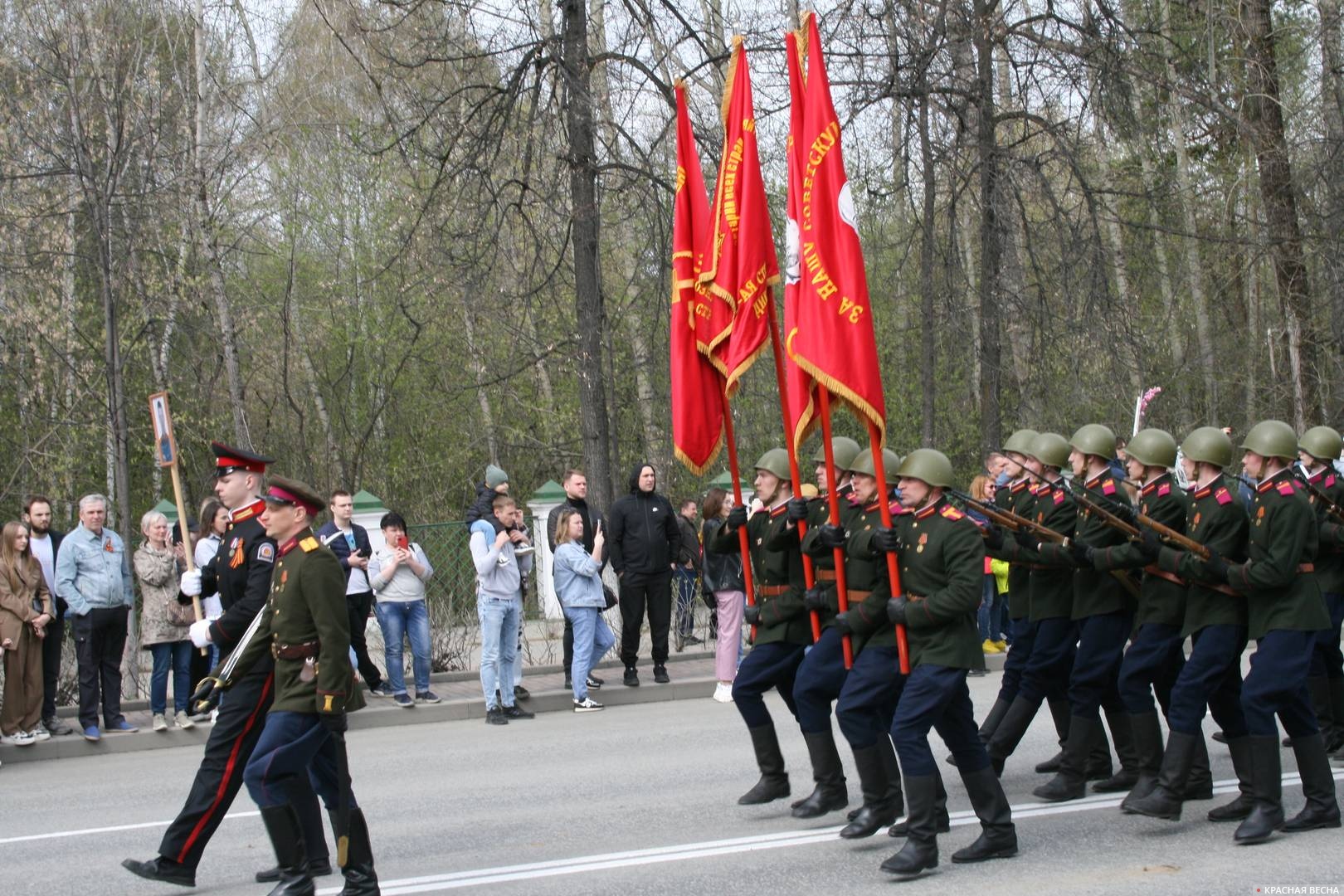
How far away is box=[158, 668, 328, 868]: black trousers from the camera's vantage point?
6902mm

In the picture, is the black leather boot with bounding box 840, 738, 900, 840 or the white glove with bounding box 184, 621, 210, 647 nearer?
the white glove with bounding box 184, 621, 210, 647

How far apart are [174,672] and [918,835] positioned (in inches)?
292

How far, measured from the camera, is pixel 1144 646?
7.93 m

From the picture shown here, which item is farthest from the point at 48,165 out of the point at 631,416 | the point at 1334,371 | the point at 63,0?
the point at 1334,371

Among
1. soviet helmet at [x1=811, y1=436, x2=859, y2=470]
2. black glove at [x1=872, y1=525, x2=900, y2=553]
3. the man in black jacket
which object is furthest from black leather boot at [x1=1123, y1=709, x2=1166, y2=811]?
the man in black jacket

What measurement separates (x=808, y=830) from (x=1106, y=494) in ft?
8.30

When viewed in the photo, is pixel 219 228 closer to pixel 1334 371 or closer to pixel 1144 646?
pixel 1334 371

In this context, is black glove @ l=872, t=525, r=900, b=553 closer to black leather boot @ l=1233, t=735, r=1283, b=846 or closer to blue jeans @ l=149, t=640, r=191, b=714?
black leather boot @ l=1233, t=735, r=1283, b=846

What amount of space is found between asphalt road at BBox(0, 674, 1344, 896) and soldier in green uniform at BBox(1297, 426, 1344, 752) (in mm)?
377

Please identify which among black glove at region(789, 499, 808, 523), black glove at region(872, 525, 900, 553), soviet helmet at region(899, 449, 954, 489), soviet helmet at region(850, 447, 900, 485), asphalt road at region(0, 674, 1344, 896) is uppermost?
soviet helmet at region(850, 447, 900, 485)

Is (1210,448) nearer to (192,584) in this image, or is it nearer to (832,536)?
(832,536)

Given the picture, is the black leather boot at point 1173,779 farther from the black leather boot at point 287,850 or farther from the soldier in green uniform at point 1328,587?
the black leather boot at point 287,850

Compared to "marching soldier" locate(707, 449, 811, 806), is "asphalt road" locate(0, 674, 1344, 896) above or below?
below

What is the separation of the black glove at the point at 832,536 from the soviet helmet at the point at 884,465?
431 mm
